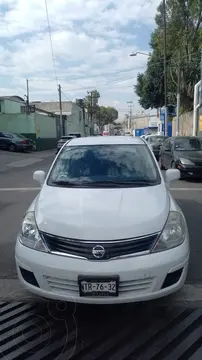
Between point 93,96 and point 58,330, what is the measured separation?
263 feet

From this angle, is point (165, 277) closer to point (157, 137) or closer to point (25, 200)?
point (25, 200)

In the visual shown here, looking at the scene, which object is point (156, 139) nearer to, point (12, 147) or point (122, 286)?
point (12, 147)

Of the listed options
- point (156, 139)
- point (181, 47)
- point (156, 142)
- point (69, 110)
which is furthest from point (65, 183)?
point (69, 110)

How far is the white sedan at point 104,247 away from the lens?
2619 mm

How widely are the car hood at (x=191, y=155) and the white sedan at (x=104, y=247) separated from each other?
21.8ft

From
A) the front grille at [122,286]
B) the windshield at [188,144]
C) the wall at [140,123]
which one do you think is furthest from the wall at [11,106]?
the wall at [140,123]

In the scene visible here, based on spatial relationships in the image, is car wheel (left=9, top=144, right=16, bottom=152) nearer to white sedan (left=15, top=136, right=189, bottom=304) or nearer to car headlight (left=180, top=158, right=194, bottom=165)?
car headlight (left=180, top=158, right=194, bottom=165)

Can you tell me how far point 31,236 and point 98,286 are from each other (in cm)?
81

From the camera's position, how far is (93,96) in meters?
79.8

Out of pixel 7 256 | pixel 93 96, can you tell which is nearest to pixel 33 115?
pixel 7 256

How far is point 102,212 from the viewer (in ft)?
9.64

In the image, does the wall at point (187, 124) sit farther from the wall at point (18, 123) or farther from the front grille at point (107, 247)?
the front grille at point (107, 247)

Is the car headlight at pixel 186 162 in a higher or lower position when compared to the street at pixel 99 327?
higher

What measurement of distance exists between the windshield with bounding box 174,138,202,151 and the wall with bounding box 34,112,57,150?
21.6 m
